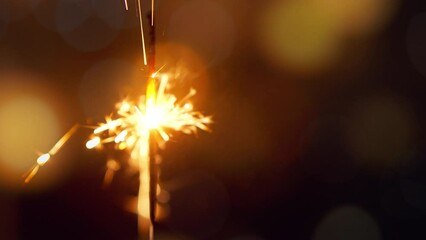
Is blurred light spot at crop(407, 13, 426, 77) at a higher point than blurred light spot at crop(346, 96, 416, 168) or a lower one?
higher

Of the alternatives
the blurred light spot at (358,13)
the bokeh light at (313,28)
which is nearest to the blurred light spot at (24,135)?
the bokeh light at (313,28)

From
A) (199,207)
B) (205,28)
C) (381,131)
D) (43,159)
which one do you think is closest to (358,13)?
(381,131)

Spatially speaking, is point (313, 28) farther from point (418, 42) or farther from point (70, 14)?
point (70, 14)

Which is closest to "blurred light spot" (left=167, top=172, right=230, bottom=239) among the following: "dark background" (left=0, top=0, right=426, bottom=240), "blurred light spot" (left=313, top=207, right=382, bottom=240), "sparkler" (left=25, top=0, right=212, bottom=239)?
"dark background" (left=0, top=0, right=426, bottom=240)

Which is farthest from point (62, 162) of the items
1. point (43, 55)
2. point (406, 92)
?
point (406, 92)

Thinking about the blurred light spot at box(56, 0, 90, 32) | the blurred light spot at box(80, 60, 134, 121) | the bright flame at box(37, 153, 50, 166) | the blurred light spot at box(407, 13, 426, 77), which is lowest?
the bright flame at box(37, 153, 50, 166)

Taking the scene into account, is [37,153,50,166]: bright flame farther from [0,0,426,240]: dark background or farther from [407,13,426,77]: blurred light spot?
[407,13,426,77]: blurred light spot

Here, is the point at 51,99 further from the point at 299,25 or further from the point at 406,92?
the point at 406,92
